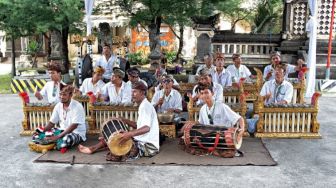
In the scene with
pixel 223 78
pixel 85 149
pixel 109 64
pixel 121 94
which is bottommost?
pixel 85 149

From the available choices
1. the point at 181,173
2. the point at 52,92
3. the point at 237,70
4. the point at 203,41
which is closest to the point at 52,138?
the point at 52,92

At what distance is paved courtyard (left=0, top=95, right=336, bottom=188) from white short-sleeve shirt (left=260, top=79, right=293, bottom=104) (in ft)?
3.87

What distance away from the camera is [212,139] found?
585 cm

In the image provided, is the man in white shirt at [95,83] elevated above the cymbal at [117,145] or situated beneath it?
elevated above

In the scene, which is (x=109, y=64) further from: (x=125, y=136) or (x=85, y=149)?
(x=125, y=136)

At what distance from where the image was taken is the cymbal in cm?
556

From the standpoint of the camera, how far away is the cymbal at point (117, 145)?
556cm

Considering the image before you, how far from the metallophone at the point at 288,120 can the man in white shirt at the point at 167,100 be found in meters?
1.50

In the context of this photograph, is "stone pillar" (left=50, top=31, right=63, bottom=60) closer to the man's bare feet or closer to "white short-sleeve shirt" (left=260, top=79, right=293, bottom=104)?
the man's bare feet

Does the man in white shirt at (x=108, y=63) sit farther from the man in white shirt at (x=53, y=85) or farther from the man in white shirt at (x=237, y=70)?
the man in white shirt at (x=237, y=70)

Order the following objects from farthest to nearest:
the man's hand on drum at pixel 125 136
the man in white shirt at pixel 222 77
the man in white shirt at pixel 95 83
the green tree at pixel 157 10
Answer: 1. the green tree at pixel 157 10
2. the man in white shirt at pixel 222 77
3. the man in white shirt at pixel 95 83
4. the man's hand on drum at pixel 125 136

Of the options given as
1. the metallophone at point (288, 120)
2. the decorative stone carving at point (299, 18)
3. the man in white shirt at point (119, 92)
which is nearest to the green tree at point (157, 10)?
the decorative stone carving at point (299, 18)

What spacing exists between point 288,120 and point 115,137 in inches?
128

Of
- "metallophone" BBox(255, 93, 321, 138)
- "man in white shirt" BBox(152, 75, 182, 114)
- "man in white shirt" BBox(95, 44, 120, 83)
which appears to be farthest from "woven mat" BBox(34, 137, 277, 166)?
"man in white shirt" BBox(95, 44, 120, 83)
